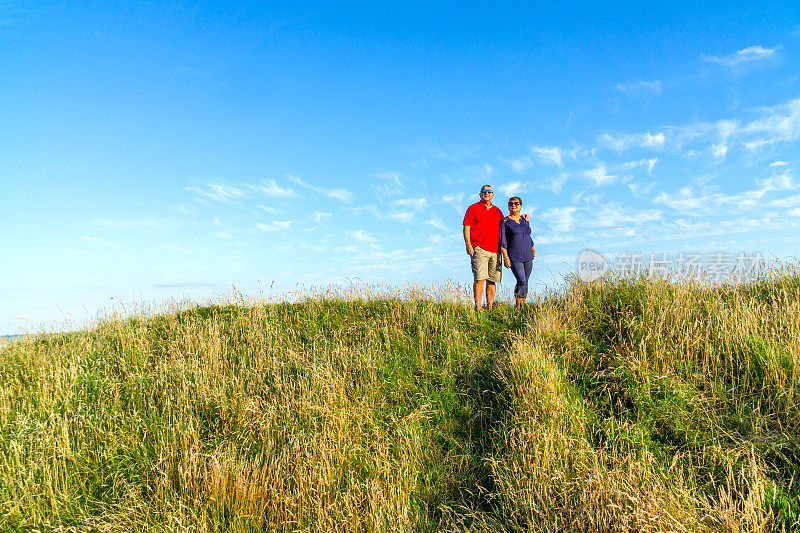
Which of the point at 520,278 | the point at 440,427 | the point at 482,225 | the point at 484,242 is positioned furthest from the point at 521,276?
the point at 440,427

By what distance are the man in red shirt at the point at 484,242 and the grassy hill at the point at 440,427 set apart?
7.37ft

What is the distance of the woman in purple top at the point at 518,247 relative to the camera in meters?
10.2

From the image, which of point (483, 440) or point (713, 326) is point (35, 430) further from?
point (713, 326)

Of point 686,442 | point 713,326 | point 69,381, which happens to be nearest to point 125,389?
point 69,381

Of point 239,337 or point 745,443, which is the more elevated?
point 239,337

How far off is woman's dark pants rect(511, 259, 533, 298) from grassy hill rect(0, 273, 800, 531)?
7.18 ft

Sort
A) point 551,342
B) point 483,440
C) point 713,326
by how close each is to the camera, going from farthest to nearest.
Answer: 1. point 551,342
2. point 713,326
3. point 483,440

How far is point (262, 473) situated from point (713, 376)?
5.54 m

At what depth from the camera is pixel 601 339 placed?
6918 millimetres

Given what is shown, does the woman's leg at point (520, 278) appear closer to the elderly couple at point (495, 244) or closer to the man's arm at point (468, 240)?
the elderly couple at point (495, 244)

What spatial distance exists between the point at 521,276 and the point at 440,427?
583 centimetres

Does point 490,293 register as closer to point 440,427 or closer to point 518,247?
point 518,247

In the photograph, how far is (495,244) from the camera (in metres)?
10.2

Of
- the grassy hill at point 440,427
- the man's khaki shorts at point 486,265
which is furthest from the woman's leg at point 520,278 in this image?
the grassy hill at point 440,427
